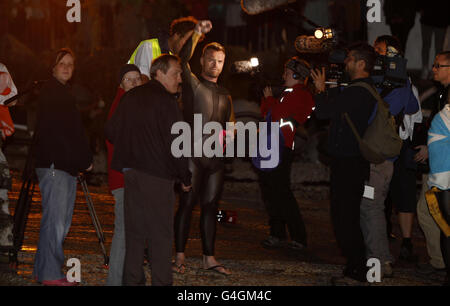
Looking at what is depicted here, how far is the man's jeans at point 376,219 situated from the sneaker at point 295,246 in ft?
4.74

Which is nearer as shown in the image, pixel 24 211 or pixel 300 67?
pixel 24 211

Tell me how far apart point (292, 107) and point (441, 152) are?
2129 millimetres

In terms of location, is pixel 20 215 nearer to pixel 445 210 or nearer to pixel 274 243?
pixel 274 243

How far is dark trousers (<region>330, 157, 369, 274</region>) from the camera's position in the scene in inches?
263

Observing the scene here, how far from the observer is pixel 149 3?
19891mm

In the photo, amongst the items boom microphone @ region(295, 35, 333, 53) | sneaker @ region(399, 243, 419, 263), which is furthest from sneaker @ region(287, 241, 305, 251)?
boom microphone @ region(295, 35, 333, 53)

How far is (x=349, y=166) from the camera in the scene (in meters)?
6.68

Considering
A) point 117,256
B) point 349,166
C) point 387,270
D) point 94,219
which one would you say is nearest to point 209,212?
point 94,219

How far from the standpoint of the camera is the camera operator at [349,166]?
6.67 metres

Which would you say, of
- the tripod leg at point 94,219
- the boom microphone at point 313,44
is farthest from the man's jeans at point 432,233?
the tripod leg at point 94,219

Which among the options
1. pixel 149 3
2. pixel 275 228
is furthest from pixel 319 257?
pixel 149 3

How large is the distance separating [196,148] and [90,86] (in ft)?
37.0

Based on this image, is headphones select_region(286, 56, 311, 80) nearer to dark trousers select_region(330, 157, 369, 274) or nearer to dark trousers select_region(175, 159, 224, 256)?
dark trousers select_region(330, 157, 369, 274)
